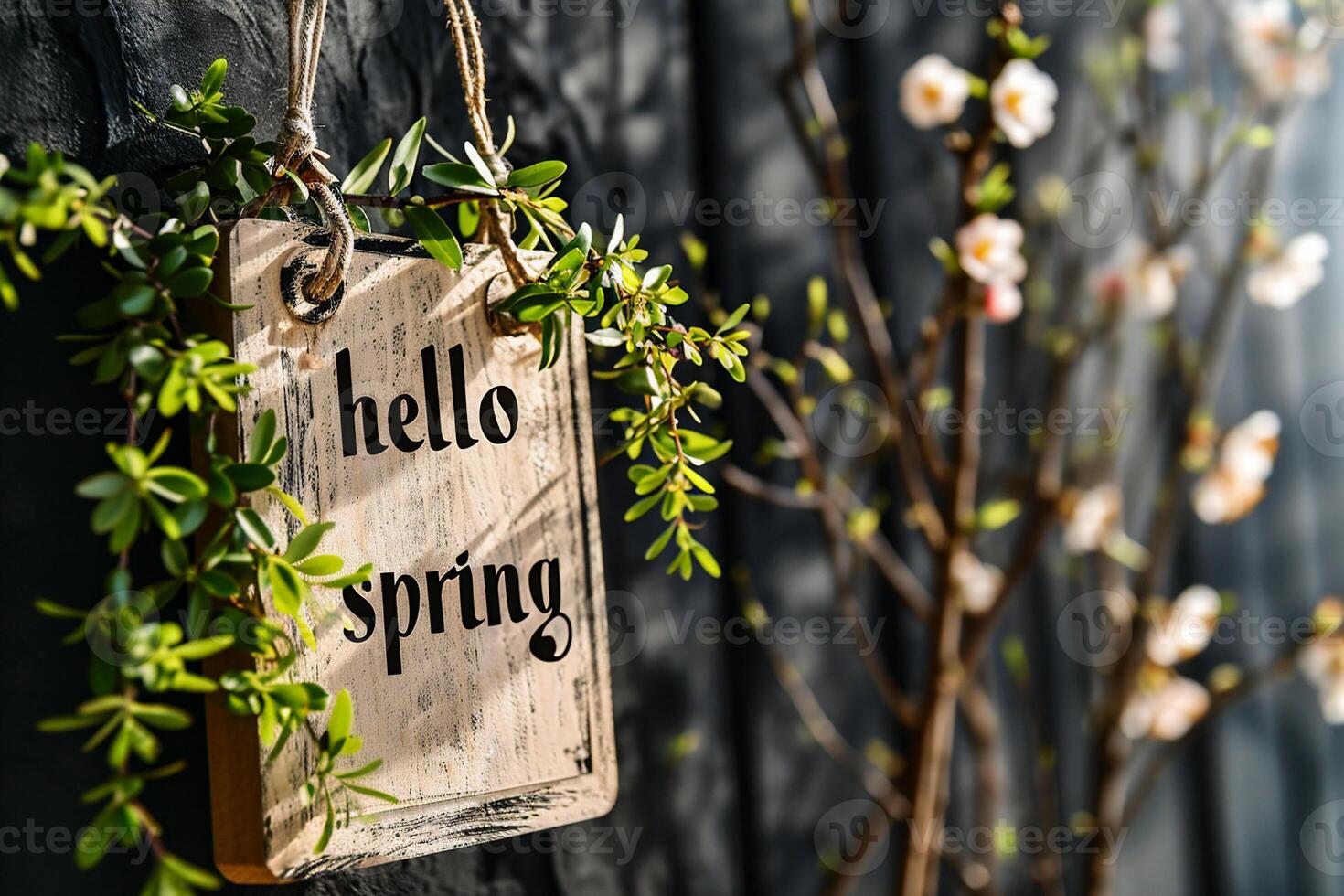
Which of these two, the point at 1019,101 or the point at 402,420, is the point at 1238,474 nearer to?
the point at 1019,101

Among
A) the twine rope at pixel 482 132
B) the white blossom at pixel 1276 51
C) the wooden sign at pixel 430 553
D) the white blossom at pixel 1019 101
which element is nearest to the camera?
the wooden sign at pixel 430 553

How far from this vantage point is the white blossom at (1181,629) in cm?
132

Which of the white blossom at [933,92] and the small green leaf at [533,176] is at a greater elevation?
the white blossom at [933,92]

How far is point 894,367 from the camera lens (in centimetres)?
127

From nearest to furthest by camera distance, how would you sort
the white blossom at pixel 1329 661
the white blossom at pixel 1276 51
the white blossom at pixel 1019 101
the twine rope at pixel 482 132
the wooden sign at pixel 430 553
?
1. the wooden sign at pixel 430 553
2. the twine rope at pixel 482 132
3. the white blossom at pixel 1019 101
4. the white blossom at pixel 1329 661
5. the white blossom at pixel 1276 51

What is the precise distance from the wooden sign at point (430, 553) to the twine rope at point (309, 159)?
0.6 inches

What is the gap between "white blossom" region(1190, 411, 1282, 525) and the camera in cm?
133

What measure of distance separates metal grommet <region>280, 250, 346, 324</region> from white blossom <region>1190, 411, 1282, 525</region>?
1196 mm

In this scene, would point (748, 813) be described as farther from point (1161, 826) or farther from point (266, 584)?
point (266, 584)

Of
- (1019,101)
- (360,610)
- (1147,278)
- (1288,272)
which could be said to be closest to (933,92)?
(1019,101)

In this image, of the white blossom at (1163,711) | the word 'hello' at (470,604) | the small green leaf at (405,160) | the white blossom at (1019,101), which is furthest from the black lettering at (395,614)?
the white blossom at (1163,711)

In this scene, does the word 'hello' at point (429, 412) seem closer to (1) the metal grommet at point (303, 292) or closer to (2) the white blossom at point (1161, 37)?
(1) the metal grommet at point (303, 292)

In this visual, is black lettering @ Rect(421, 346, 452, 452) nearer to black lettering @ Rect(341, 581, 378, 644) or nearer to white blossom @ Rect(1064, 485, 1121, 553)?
black lettering @ Rect(341, 581, 378, 644)

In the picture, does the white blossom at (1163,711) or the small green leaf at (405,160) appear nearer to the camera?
the small green leaf at (405,160)
